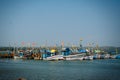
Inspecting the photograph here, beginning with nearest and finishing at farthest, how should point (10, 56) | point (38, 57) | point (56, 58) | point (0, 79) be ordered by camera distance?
1. point (0, 79)
2. point (56, 58)
3. point (38, 57)
4. point (10, 56)

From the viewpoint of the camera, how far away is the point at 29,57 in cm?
12594

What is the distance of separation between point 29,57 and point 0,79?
281 feet

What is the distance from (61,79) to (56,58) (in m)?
69.6

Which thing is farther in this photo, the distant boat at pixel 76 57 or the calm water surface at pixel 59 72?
the distant boat at pixel 76 57

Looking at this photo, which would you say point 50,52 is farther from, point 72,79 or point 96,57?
point 72,79

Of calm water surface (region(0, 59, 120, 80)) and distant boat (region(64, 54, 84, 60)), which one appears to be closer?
calm water surface (region(0, 59, 120, 80))

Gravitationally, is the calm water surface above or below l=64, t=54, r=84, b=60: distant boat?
below

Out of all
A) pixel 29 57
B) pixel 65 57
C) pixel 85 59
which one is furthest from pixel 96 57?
pixel 29 57

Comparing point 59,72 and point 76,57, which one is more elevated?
point 76,57

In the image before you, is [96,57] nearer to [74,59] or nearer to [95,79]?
[74,59]

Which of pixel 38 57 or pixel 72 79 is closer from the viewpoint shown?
pixel 72 79

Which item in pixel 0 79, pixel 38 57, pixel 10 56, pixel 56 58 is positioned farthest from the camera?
pixel 10 56

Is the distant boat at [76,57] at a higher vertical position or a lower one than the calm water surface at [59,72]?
higher

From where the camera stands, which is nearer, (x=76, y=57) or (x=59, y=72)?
(x=59, y=72)
